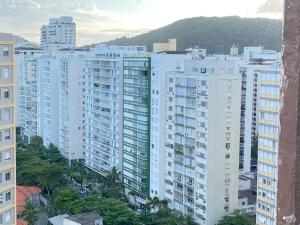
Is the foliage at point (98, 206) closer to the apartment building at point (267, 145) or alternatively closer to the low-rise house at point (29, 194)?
the low-rise house at point (29, 194)

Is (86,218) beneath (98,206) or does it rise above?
above

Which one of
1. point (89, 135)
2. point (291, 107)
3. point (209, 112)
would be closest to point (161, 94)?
point (209, 112)

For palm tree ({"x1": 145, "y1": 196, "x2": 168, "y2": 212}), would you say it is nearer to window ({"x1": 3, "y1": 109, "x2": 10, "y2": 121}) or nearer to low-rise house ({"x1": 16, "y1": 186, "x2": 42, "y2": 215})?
low-rise house ({"x1": 16, "y1": 186, "x2": 42, "y2": 215})

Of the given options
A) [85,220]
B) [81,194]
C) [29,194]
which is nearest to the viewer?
[85,220]

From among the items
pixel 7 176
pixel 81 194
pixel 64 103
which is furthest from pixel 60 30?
pixel 7 176

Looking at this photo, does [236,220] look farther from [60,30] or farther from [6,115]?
[60,30]

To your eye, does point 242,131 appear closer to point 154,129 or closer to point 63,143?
point 154,129

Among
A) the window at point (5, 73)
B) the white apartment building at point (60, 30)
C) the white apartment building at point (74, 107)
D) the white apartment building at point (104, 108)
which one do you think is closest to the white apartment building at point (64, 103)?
the white apartment building at point (74, 107)
